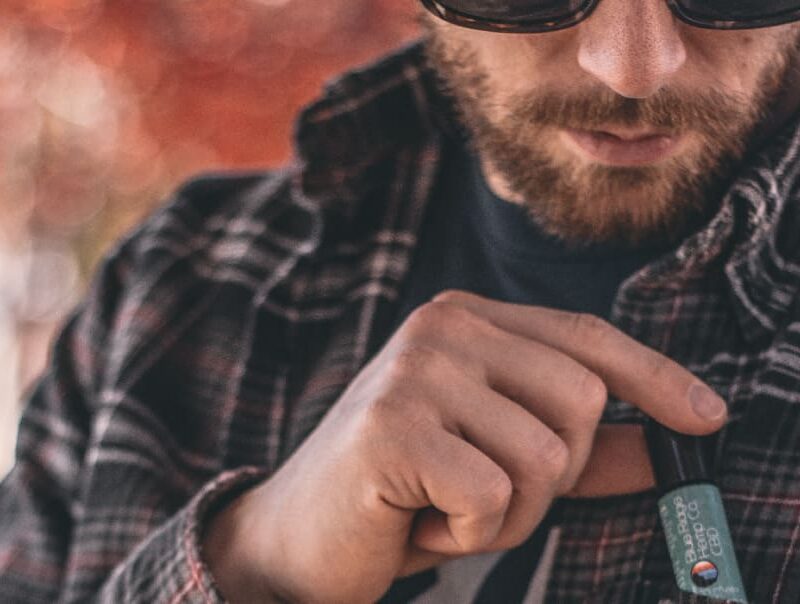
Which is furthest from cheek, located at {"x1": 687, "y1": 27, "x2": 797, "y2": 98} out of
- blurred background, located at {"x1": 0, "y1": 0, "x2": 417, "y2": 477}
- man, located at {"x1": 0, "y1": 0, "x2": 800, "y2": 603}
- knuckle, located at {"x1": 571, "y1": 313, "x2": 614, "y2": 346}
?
blurred background, located at {"x1": 0, "y1": 0, "x2": 417, "y2": 477}

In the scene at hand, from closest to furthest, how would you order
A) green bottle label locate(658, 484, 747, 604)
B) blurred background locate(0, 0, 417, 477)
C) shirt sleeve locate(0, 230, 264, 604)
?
green bottle label locate(658, 484, 747, 604) → shirt sleeve locate(0, 230, 264, 604) → blurred background locate(0, 0, 417, 477)

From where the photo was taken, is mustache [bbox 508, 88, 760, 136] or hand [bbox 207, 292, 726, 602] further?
mustache [bbox 508, 88, 760, 136]

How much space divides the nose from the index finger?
0.22 meters

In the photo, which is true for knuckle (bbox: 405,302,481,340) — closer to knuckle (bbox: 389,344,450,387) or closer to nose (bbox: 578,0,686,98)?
knuckle (bbox: 389,344,450,387)

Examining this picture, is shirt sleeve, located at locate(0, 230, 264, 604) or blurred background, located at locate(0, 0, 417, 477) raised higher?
shirt sleeve, located at locate(0, 230, 264, 604)

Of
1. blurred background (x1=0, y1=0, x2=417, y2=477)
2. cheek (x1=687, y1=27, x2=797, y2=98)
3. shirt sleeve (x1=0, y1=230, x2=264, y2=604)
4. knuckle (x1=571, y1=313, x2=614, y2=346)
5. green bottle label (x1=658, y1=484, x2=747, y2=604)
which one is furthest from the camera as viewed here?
blurred background (x1=0, y1=0, x2=417, y2=477)

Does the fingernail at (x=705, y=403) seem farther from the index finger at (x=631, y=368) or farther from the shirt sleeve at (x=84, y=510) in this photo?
the shirt sleeve at (x=84, y=510)

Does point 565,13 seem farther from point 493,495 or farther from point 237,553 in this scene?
point 237,553

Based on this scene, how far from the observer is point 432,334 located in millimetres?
1174

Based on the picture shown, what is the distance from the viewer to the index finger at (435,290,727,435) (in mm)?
1082

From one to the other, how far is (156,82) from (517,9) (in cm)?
240

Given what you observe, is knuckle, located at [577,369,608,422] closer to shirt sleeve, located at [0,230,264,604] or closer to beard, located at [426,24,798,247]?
beard, located at [426,24,798,247]

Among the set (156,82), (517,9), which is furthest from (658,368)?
(156,82)

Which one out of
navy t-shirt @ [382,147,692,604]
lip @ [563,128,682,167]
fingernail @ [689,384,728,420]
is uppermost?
lip @ [563,128,682,167]
